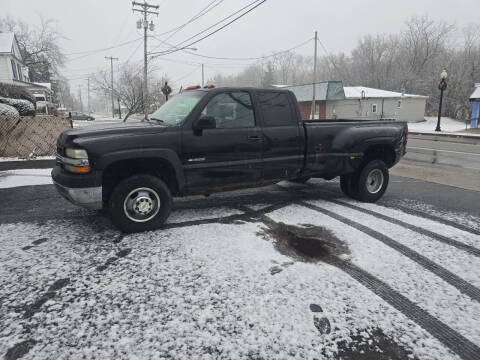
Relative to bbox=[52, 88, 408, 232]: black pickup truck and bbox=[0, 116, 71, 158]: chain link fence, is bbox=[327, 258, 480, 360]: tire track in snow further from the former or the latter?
bbox=[0, 116, 71, 158]: chain link fence

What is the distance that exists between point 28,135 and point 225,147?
10.4m

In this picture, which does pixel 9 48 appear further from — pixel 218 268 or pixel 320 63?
pixel 320 63

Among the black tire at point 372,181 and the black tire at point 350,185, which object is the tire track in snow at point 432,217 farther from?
the black tire at point 350,185

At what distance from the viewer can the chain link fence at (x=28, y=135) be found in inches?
448

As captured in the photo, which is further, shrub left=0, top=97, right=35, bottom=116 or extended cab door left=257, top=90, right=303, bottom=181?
shrub left=0, top=97, right=35, bottom=116

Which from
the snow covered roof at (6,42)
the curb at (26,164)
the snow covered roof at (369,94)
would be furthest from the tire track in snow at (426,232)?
the snow covered roof at (6,42)

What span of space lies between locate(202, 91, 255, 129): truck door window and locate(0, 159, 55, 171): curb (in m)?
7.59

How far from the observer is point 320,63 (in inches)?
3711

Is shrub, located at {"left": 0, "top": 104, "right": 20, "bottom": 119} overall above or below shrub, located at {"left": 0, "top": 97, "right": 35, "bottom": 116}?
below

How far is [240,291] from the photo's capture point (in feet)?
9.83

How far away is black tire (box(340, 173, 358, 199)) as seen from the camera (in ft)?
19.7

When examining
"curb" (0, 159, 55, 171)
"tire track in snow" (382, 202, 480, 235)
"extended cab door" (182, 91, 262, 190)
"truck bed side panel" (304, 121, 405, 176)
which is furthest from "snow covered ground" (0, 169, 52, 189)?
"tire track in snow" (382, 202, 480, 235)

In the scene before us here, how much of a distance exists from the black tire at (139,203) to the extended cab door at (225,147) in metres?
0.44

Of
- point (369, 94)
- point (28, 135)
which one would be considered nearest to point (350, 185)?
point (28, 135)
